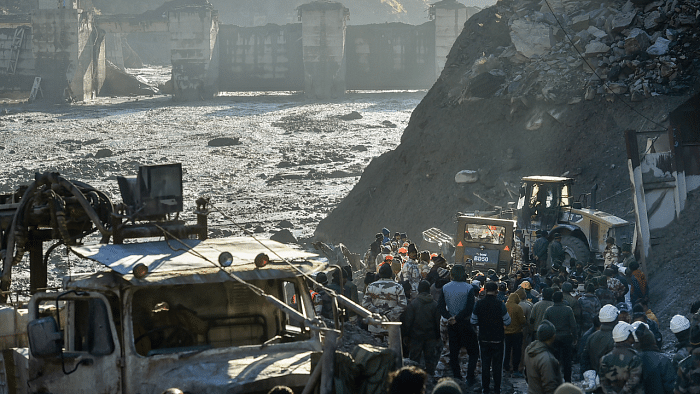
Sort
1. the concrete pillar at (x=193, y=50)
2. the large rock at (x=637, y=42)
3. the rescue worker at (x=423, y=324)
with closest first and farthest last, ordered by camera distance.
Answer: the rescue worker at (x=423, y=324), the large rock at (x=637, y=42), the concrete pillar at (x=193, y=50)

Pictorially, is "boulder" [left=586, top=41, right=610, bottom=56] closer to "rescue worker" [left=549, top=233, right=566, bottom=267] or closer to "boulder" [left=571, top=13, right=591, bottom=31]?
"boulder" [left=571, top=13, right=591, bottom=31]

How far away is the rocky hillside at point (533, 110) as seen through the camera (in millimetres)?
21641

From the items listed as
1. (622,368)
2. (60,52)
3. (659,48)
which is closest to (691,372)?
(622,368)

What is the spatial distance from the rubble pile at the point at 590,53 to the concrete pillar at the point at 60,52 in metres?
32.7

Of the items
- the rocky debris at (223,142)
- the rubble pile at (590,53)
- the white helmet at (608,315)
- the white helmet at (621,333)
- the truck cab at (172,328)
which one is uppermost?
the rubble pile at (590,53)

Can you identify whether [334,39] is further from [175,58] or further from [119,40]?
[119,40]

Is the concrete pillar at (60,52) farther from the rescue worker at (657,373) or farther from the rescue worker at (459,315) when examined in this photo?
the rescue worker at (657,373)

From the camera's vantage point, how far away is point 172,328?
6.07 m

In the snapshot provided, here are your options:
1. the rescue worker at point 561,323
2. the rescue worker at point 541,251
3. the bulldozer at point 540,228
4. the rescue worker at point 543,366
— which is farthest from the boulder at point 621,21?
the rescue worker at point 543,366

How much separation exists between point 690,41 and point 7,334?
19.3 meters

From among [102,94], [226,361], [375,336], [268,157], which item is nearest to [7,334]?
[226,361]

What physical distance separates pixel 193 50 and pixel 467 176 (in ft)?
110

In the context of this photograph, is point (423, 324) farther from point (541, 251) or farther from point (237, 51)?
point (237, 51)

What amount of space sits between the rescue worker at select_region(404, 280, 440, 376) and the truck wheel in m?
6.58
